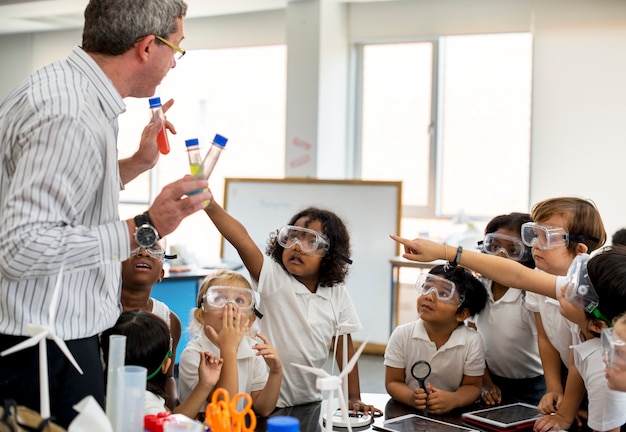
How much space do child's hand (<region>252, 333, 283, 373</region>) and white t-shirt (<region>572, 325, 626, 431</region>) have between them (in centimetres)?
95

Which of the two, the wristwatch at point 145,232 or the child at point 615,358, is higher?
the wristwatch at point 145,232

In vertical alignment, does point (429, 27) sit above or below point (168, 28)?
above

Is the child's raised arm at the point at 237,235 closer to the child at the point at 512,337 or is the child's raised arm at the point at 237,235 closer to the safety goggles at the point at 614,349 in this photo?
the child at the point at 512,337

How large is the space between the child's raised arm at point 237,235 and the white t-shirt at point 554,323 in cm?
105

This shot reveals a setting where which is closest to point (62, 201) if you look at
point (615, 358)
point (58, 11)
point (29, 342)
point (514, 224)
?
point (29, 342)

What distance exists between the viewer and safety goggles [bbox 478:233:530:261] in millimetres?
2875

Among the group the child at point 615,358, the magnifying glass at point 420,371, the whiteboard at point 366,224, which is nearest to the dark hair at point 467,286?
the magnifying glass at point 420,371

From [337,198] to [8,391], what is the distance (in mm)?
4528

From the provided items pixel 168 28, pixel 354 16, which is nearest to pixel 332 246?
pixel 168 28

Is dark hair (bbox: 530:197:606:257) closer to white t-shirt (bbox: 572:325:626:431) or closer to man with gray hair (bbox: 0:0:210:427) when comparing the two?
white t-shirt (bbox: 572:325:626:431)

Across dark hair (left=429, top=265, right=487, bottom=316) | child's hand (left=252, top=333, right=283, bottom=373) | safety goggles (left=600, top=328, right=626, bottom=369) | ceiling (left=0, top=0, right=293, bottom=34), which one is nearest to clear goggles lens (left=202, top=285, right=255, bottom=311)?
child's hand (left=252, top=333, right=283, bottom=373)

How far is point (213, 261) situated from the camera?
18.5 feet

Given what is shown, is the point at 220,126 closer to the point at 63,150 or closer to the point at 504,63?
the point at 504,63

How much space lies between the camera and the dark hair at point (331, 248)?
2.87 meters
